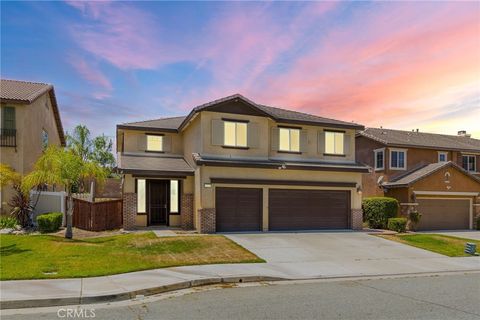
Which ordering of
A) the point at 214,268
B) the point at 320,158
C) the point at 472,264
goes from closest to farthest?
1. the point at 214,268
2. the point at 472,264
3. the point at 320,158

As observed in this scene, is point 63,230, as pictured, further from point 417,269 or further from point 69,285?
point 417,269

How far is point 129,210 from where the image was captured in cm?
2048

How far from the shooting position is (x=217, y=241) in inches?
668

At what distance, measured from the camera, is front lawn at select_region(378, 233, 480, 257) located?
17719 mm

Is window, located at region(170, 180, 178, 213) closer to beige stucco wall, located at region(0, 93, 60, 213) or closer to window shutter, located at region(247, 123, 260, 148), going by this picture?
window shutter, located at region(247, 123, 260, 148)

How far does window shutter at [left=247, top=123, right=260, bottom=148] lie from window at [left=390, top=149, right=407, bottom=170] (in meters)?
13.0

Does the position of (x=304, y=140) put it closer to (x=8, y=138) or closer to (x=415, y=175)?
(x=415, y=175)

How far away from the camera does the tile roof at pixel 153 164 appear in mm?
20719

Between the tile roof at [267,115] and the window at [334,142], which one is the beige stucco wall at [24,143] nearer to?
the tile roof at [267,115]

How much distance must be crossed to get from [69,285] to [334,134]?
1827 cm

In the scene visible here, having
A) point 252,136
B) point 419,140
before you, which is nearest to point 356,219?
point 252,136

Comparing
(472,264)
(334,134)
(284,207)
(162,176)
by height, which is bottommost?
(472,264)

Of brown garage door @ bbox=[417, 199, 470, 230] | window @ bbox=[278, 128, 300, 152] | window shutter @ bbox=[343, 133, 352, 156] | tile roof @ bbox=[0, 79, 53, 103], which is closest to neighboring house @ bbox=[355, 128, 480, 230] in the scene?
brown garage door @ bbox=[417, 199, 470, 230]

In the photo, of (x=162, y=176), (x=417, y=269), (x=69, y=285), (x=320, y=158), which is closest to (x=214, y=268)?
(x=69, y=285)
